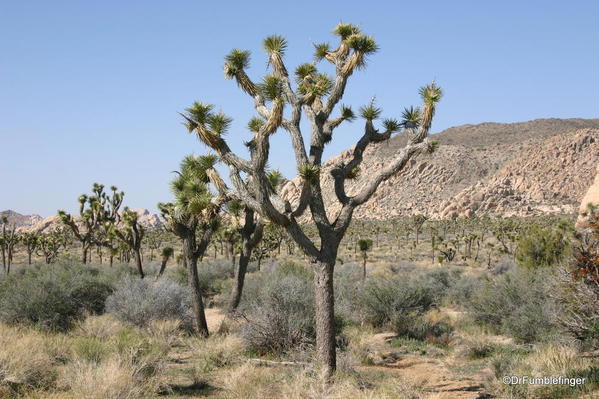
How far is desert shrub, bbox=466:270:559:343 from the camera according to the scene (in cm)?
1199

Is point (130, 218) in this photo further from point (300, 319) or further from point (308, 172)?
point (308, 172)

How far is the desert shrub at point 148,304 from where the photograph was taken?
43.4 feet

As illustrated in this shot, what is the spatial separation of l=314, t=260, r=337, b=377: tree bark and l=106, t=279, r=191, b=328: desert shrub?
18.7ft

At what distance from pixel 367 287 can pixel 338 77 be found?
24.3 ft

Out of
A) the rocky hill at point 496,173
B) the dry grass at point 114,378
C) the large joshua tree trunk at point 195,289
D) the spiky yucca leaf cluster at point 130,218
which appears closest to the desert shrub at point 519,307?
the large joshua tree trunk at point 195,289

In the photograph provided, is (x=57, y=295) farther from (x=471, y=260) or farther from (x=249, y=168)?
(x=471, y=260)

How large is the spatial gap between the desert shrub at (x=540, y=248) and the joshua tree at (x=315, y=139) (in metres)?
14.8

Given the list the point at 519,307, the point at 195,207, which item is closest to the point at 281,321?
the point at 195,207

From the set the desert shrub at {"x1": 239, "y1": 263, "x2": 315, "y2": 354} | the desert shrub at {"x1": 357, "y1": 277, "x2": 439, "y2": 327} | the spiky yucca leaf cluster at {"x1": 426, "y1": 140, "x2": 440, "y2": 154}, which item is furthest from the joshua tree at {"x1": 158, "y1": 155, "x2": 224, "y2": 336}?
the desert shrub at {"x1": 357, "y1": 277, "x2": 439, "y2": 327}

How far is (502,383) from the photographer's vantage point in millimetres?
8078

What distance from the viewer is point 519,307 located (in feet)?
44.4

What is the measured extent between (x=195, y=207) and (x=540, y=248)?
1764 cm

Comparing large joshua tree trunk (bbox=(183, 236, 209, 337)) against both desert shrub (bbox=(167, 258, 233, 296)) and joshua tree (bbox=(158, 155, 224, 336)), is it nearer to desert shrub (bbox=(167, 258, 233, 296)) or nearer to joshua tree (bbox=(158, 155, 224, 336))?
joshua tree (bbox=(158, 155, 224, 336))

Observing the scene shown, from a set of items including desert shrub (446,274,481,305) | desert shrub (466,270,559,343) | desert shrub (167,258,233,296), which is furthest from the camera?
desert shrub (167,258,233,296)
